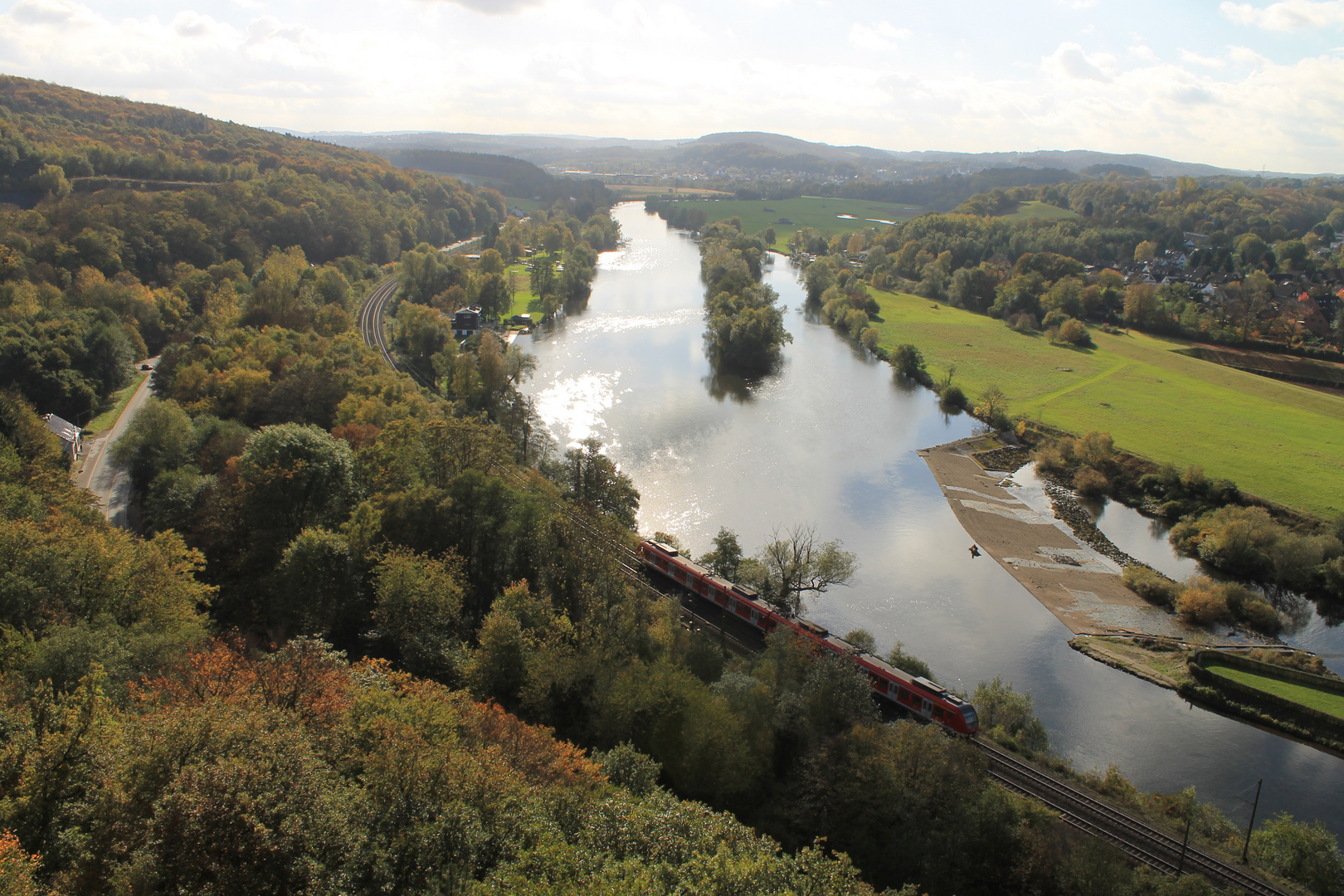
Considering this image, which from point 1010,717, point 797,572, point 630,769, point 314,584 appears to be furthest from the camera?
point 797,572

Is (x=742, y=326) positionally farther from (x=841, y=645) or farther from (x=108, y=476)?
(x=108, y=476)

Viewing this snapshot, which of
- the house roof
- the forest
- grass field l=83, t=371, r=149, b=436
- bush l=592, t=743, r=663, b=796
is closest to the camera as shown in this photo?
the forest

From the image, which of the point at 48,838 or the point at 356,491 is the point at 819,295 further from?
the point at 48,838

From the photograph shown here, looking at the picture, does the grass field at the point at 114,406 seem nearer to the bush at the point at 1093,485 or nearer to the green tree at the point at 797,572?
the green tree at the point at 797,572

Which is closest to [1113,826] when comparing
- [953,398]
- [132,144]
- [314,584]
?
[314,584]

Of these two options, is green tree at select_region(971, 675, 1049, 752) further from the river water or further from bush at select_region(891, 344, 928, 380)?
bush at select_region(891, 344, 928, 380)

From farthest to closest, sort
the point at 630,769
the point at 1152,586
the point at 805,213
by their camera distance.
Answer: the point at 805,213 → the point at 1152,586 → the point at 630,769

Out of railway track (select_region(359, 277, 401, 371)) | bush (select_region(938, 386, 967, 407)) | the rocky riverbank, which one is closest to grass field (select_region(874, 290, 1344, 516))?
bush (select_region(938, 386, 967, 407))
